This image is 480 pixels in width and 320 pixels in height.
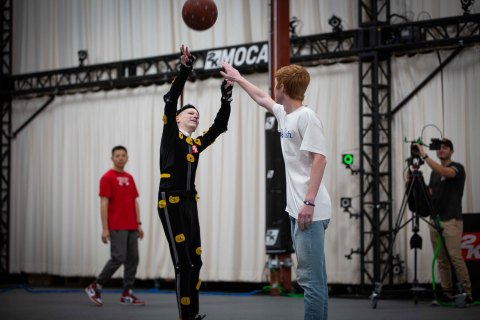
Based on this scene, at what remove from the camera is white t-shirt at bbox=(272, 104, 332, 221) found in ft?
12.5

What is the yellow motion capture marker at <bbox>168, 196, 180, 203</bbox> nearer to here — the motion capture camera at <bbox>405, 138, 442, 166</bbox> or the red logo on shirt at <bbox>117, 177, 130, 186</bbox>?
the red logo on shirt at <bbox>117, 177, 130, 186</bbox>

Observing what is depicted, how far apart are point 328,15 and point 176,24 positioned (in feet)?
8.51

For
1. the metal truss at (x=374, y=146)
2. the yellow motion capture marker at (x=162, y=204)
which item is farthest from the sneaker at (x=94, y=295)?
the metal truss at (x=374, y=146)

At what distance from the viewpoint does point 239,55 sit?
10711 mm

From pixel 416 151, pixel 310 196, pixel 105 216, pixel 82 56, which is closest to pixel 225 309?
pixel 105 216

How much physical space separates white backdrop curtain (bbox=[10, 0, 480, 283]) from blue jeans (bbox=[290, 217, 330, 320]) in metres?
5.90

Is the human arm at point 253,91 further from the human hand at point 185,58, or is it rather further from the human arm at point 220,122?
the human arm at point 220,122

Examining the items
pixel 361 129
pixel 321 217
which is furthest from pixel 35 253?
pixel 321 217

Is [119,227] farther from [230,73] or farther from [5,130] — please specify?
[5,130]

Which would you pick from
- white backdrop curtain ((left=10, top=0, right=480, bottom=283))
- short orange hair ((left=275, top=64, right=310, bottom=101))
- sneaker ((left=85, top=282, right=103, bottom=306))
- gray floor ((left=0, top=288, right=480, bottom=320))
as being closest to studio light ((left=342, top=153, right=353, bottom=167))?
white backdrop curtain ((left=10, top=0, right=480, bottom=283))

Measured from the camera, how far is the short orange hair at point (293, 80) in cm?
393

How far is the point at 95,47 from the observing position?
12.6m

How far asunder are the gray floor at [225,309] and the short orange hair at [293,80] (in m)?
3.17

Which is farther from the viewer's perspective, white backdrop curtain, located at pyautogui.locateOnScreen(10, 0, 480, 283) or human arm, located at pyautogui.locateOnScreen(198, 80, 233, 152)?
white backdrop curtain, located at pyautogui.locateOnScreen(10, 0, 480, 283)
